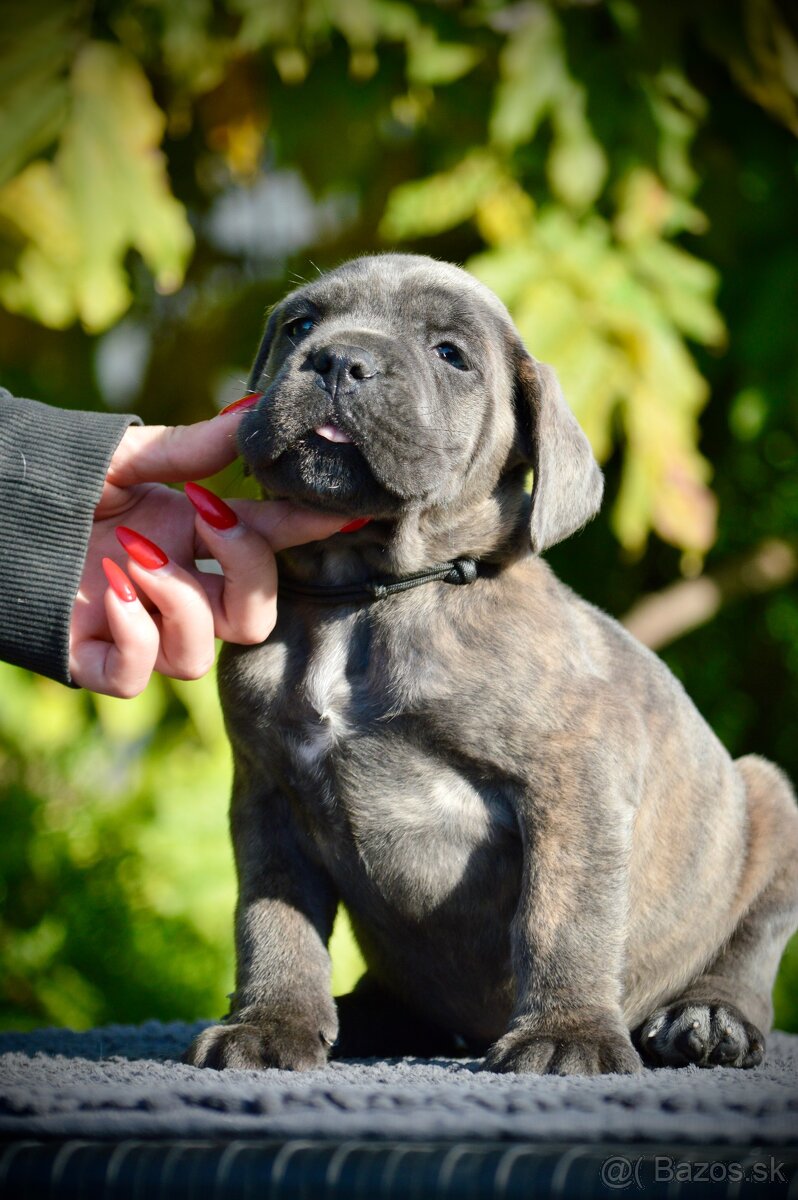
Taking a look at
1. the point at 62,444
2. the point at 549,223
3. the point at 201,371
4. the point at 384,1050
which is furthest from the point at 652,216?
the point at 384,1050

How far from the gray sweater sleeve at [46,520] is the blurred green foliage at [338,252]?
62.6 inches

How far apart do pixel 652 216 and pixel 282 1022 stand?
3.88 m

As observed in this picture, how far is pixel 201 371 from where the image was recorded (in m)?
6.48

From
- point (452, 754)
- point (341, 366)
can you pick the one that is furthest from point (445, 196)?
point (452, 754)

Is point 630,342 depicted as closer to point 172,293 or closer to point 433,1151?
point 172,293

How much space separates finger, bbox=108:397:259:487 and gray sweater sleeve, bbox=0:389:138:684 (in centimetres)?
10

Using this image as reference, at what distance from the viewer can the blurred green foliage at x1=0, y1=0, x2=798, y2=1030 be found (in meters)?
4.87

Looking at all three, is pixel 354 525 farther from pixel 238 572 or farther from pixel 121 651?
pixel 121 651

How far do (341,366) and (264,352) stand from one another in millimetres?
760

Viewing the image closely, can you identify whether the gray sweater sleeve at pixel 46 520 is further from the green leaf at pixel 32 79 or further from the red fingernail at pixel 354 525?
the green leaf at pixel 32 79

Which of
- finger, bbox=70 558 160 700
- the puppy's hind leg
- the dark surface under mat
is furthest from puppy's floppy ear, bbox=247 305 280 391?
the dark surface under mat

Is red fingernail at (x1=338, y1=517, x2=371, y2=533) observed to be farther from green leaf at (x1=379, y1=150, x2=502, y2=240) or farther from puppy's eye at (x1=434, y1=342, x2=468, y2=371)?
green leaf at (x1=379, y1=150, x2=502, y2=240)

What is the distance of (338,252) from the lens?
627 cm

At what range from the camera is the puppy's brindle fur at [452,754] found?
8.32 feet
